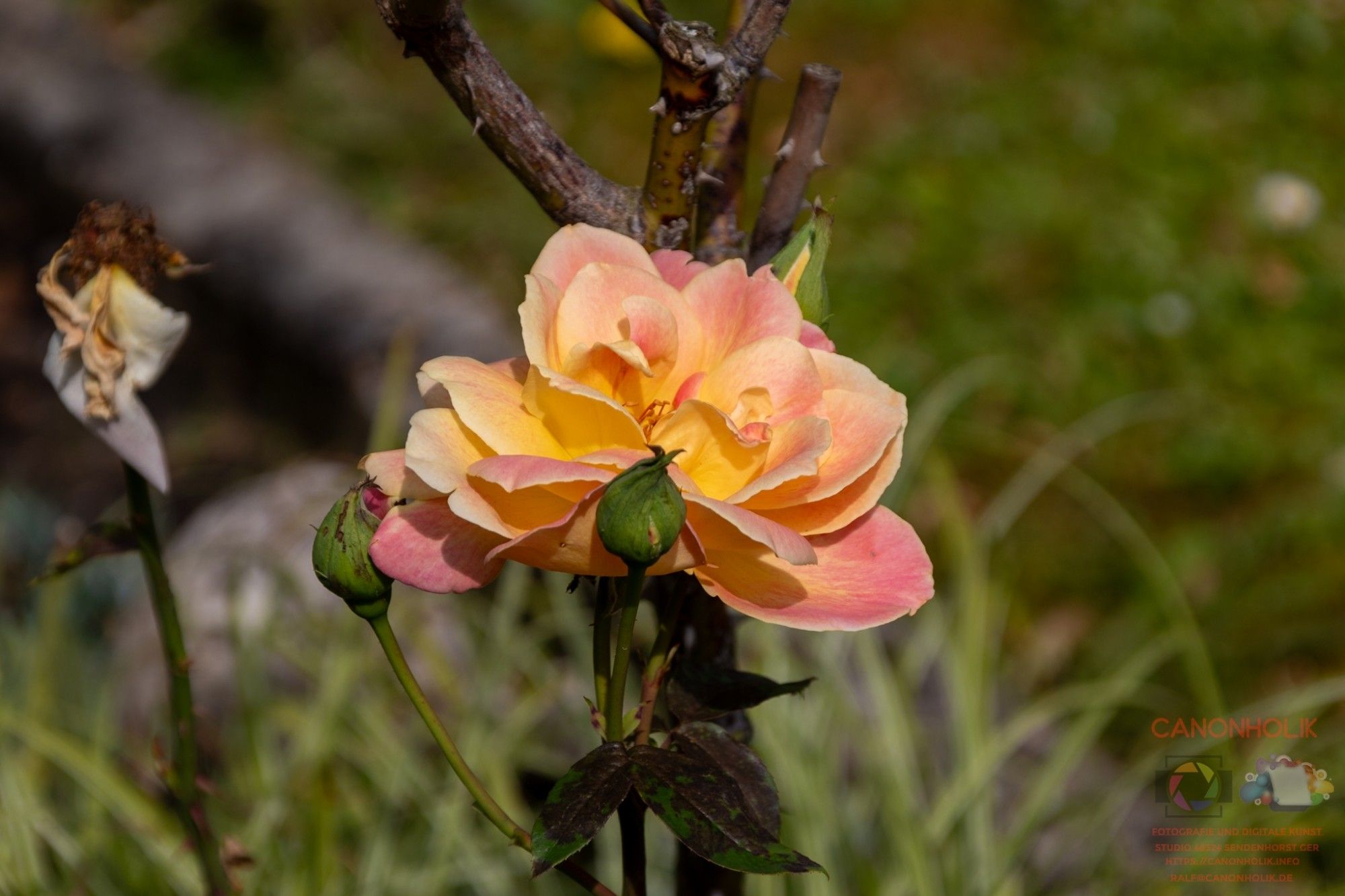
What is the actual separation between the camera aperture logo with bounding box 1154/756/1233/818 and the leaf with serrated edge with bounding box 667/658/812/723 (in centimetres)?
62

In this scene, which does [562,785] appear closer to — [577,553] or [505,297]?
[577,553]

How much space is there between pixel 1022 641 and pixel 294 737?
971 millimetres

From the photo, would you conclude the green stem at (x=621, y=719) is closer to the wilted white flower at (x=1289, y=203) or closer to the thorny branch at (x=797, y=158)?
the thorny branch at (x=797, y=158)

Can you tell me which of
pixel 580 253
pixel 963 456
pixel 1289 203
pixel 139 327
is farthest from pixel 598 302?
pixel 1289 203

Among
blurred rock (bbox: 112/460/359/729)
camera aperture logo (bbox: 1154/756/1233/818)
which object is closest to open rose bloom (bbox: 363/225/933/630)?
camera aperture logo (bbox: 1154/756/1233/818)

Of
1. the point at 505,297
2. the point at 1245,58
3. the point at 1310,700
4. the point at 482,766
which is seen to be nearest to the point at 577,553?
the point at 482,766

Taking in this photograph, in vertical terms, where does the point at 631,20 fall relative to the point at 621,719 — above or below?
above

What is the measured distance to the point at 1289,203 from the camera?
2.07 metres

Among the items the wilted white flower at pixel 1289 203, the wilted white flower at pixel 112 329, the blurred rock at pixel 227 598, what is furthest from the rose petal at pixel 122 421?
the wilted white flower at pixel 1289 203

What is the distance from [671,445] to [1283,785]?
82cm

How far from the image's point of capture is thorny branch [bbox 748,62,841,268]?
558 millimetres

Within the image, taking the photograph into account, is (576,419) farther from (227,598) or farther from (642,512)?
(227,598)

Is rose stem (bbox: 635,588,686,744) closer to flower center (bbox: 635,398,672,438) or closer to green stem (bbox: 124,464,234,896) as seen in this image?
flower center (bbox: 635,398,672,438)

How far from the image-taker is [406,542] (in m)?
0.43
